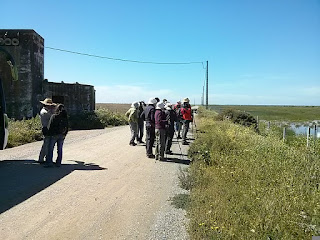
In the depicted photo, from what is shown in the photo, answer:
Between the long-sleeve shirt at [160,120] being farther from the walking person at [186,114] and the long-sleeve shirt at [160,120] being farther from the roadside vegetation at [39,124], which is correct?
the roadside vegetation at [39,124]

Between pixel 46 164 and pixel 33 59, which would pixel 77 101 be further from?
pixel 46 164

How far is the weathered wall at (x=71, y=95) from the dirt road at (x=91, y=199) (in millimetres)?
10985

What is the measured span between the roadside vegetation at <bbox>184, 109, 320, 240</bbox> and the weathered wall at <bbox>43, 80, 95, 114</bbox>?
49.1 feet

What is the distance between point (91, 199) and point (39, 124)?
38.6ft

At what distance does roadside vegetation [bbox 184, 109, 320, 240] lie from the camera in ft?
11.6

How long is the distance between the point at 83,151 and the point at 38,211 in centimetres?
596

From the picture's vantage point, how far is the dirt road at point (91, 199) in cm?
425

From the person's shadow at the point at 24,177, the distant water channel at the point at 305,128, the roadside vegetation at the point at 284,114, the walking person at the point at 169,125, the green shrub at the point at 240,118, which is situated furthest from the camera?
the roadside vegetation at the point at 284,114

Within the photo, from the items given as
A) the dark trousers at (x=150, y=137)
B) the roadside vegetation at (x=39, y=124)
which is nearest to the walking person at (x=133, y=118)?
the dark trousers at (x=150, y=137)

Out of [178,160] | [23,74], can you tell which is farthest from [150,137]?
[23,74]

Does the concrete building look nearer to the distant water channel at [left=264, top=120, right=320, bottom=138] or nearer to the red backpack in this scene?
the red backpack

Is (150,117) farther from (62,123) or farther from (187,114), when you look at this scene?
(187,114)

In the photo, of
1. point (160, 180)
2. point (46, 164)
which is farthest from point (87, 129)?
point (160, 180)

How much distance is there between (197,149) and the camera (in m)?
8.79
